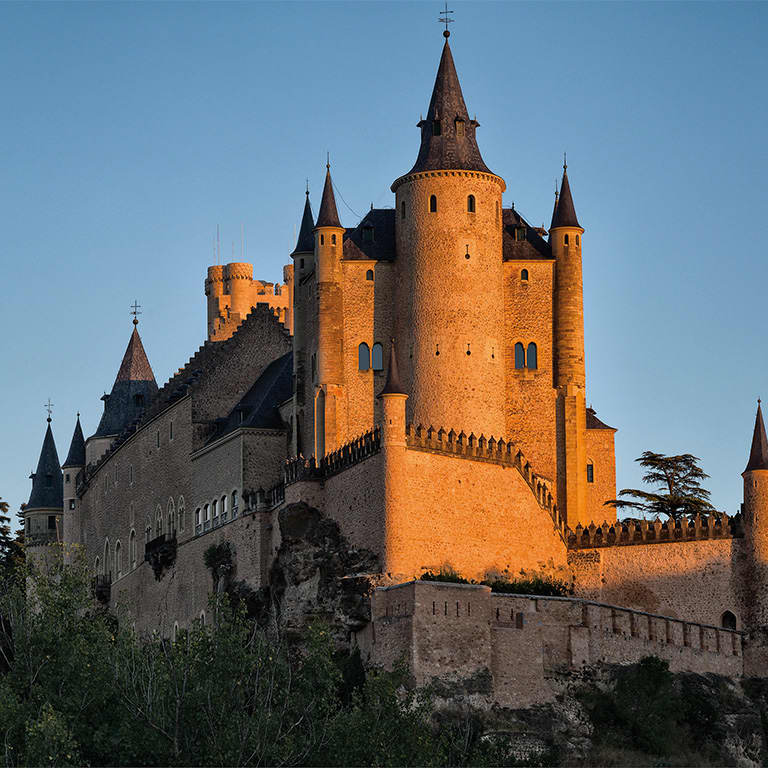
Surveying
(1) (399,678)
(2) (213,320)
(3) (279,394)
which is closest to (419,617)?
(1) (399,678)

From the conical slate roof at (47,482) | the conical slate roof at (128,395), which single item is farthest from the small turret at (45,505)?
the conical slate roof at (128,395)

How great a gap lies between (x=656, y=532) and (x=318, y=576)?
12266mm

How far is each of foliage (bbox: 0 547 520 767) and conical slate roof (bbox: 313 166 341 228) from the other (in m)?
23.0

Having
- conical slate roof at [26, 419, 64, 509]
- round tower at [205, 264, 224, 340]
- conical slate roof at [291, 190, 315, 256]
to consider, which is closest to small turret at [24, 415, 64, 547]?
conical slate roof at [26, 419, 64, 509]

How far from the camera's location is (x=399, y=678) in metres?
60.5

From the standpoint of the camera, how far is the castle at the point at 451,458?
2648 inches

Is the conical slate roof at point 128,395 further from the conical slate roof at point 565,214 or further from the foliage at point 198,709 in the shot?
the foliage at point 198,709

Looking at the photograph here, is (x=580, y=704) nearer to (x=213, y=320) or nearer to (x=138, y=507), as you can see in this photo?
(x=138, y=507)

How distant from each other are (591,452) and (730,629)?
11.3 m

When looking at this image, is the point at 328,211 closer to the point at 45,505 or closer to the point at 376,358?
the point at 376,358

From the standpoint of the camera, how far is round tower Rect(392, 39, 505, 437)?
74062 mm

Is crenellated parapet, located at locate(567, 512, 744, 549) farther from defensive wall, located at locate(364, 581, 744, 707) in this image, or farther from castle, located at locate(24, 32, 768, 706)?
defensive wall, located at locate(364, 581, 744, 707)

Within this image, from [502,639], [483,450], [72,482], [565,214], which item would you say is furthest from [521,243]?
[72,482]

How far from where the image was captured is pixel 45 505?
109 m
